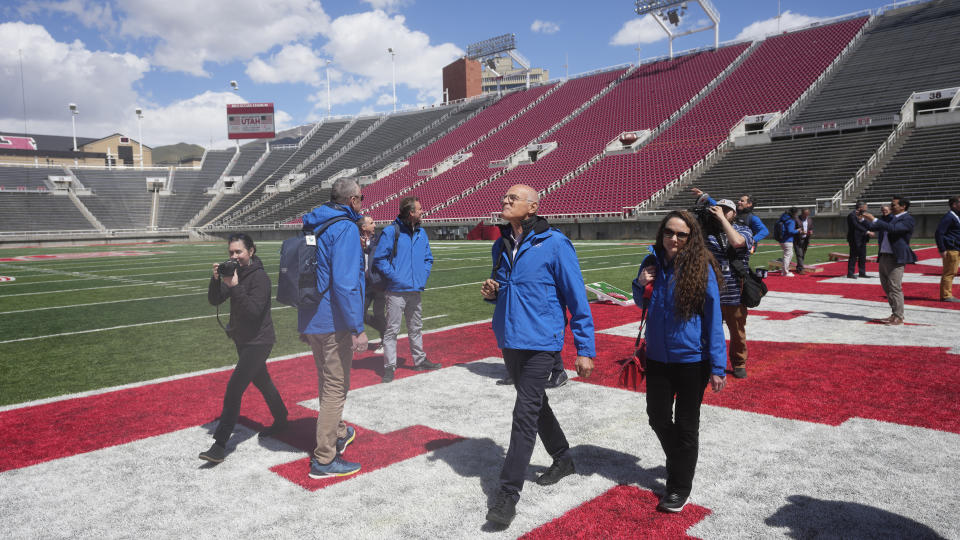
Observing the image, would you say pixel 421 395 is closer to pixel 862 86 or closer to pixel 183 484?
pixel 183 484

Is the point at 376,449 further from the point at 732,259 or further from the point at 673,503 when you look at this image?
the point at 732,259

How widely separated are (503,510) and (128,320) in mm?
10153

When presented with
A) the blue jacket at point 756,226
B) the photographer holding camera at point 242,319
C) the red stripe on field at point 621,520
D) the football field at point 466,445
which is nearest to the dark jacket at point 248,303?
the photographer holding camera at point 242,319

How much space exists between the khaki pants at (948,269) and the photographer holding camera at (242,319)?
11.2 metres

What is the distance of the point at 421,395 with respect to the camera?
6160 mm

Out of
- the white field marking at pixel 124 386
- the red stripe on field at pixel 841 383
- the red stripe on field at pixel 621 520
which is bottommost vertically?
the red stripe on field at pixel 621 520

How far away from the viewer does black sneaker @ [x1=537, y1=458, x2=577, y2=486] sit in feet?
13.2

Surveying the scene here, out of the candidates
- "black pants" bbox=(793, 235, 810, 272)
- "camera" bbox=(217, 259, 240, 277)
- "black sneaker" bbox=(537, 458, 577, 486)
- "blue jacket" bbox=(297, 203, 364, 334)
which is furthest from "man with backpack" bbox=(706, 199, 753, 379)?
"black pants" bbox=(793, 235, 810, 272)

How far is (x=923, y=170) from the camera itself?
28.5 m

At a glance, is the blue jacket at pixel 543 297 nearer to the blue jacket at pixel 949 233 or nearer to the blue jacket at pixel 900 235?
the blue jacket at pixel 900 235

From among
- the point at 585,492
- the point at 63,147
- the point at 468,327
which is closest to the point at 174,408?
the point at 585,492

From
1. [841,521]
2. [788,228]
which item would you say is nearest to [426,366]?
[841,521]

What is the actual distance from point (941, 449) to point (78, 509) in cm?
583

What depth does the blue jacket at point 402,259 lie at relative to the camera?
6.81 meters
